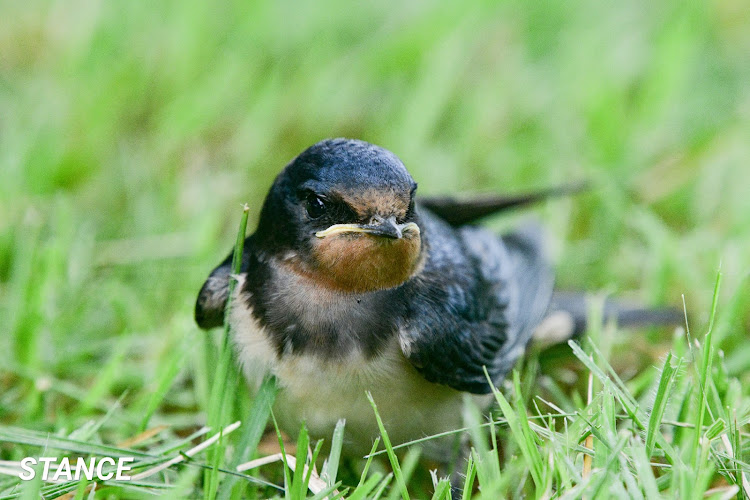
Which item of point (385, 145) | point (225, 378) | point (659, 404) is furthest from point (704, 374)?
point (385, 145)

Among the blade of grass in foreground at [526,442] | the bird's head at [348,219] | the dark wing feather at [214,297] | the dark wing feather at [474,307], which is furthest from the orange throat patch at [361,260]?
the blade of grass in foreground at [526,442]

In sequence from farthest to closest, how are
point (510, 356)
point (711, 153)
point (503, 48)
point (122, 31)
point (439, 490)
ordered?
point (503, 48) < point (122, 31) < point (711, 153) < point (510, 356) < point (439, 490)

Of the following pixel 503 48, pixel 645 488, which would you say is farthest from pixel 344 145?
pixel 503 48

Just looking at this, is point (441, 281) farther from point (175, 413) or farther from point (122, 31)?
point (122, 31)

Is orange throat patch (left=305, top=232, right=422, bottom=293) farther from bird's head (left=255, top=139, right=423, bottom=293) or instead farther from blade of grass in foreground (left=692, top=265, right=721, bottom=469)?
blade of grass in foreground (left=692, top=265, right=721, bottom=469)

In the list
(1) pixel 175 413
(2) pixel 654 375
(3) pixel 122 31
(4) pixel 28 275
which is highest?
(3) pixel 122 31

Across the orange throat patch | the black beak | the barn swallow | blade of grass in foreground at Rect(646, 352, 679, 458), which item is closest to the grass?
blade of grass in foreground at Rect(646, 352, 679, 458)
